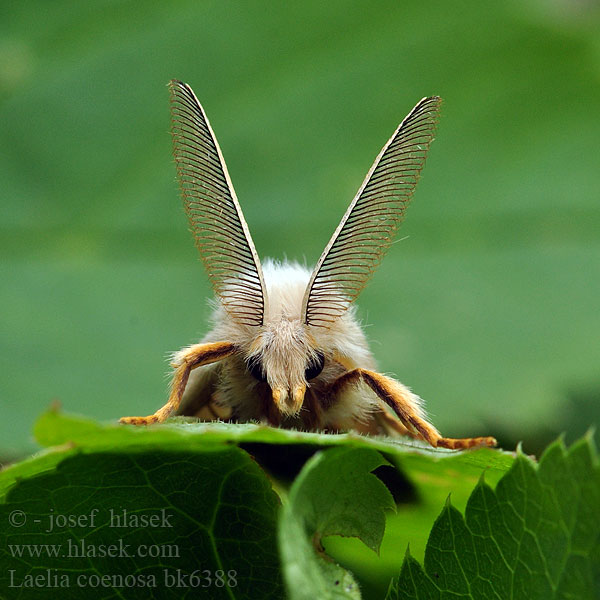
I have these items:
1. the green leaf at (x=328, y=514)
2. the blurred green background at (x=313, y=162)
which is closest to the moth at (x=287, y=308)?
the green leaf at (x=328, y=514)

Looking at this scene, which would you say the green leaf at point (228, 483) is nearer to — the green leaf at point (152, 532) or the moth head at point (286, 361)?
the green leaf at point (152, 532)

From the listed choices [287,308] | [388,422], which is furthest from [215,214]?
[388,422]

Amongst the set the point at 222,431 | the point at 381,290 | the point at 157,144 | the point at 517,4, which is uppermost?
the point at 517,4

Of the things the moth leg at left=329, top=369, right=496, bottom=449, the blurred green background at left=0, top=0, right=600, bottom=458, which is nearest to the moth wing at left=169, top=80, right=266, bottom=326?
the moth leg at left=329, top=369, right=496, bottom=449

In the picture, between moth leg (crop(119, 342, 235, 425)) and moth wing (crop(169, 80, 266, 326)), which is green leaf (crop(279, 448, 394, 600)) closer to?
Answer: moth leg (crop(119, 342, 235, 425))

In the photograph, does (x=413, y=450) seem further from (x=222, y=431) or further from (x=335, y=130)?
(x=335, y=130)

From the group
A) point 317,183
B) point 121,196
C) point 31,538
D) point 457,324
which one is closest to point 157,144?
point 121,196
